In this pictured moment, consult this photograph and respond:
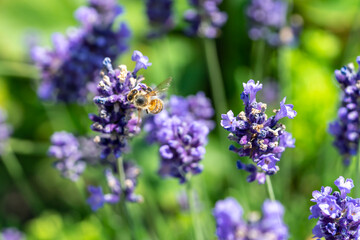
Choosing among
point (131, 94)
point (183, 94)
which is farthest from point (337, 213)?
point (183, 94)

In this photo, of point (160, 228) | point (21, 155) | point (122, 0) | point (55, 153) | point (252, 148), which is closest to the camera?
point (252, 148)

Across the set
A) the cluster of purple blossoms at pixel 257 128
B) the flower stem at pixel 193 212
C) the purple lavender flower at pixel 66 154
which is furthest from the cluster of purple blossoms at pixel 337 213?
the purple lavender flower at pixel 66 154

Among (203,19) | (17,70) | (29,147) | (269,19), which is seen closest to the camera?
(203,19)

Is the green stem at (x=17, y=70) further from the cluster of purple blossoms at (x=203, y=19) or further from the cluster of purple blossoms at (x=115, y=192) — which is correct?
the cluster of purple blossoms at (x=115, y=192)

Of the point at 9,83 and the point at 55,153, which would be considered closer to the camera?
the point at 55,153

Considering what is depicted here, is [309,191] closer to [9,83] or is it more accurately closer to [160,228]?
[160,228]

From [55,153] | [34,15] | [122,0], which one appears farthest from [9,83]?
[55,153]

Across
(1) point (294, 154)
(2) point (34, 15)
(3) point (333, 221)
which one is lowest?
(3) point (333, 221)

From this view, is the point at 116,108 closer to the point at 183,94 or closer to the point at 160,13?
the point at 160,13
